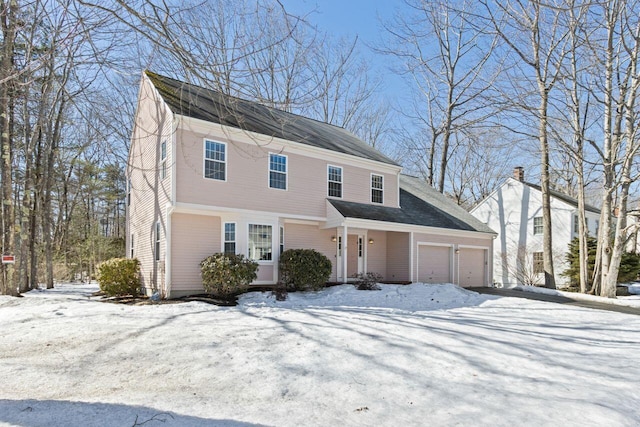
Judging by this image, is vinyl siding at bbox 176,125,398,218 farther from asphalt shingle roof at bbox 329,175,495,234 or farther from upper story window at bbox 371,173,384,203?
asphalt shingle roof at bbox 329,175,495,234

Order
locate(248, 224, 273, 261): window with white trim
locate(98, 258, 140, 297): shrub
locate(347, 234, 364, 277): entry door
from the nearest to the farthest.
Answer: locate(98, 258, 140, 297): shrub < locate(248, 224, 273, 261): window with white trim < locate(347, 234, 364, 277): entry door

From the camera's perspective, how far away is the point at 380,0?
8.02m

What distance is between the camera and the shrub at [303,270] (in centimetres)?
1211

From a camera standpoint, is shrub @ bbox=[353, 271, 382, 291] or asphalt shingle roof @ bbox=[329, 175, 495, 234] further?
asphalt shingle roof @ bbox=[329, 175, 495, 234]

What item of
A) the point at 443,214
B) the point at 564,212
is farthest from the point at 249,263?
the point at 564,212

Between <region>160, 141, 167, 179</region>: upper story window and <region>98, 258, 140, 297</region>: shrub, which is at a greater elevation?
<region>160, 141, 167, 179</region>: upper story window

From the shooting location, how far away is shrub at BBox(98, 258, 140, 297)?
39.1 ft

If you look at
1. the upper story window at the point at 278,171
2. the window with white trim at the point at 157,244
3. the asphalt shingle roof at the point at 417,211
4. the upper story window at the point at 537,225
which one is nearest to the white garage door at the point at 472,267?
the asphalt shingle roof at the point at 417,211

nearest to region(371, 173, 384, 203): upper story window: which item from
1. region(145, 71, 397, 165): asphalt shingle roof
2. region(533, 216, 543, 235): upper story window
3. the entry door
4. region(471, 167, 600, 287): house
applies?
region(145, 71, 397, 165): asphalt shingle roof

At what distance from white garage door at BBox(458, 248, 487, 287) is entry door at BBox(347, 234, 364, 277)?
189 inches

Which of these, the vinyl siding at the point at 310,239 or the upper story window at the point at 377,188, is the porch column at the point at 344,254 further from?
the upper story window at the point at 377,188

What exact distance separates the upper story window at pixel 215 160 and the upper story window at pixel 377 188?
6.22 m

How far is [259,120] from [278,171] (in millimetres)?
1937

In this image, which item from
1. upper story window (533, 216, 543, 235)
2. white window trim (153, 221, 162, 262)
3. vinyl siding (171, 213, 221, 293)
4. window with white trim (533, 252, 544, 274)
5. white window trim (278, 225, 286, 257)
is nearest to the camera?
A: vinyl siding (171, 213, 221, 293)
